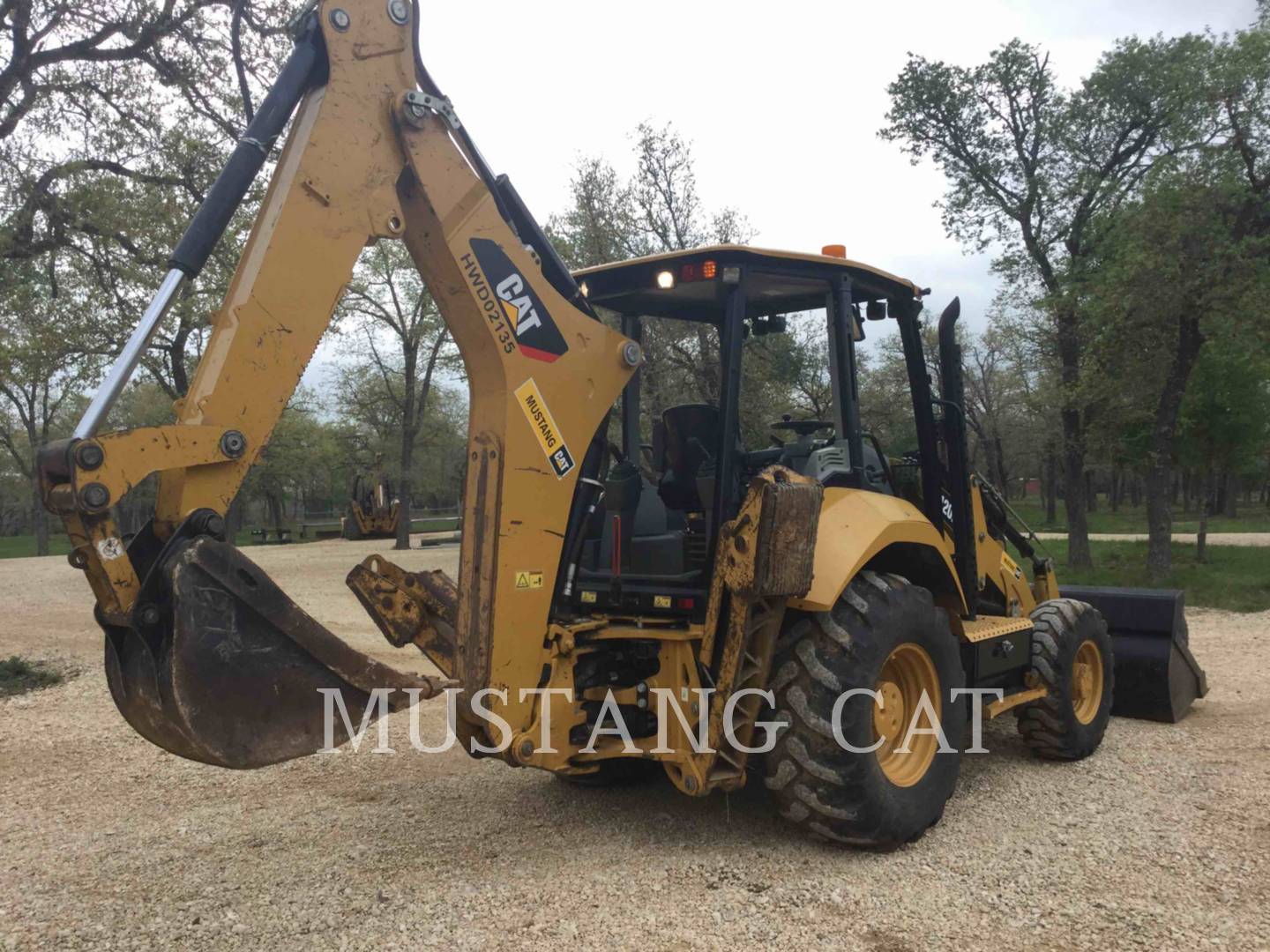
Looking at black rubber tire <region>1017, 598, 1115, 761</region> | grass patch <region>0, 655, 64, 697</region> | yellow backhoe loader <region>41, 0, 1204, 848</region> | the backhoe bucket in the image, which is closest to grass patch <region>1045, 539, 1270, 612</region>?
black rubber tire <region>1017, 598, 1115, 761</region>

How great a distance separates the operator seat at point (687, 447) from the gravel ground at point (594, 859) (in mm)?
1611

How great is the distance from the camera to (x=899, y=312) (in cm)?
542

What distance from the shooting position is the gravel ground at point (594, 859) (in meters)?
3.47

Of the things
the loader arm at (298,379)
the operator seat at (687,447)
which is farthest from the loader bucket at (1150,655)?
the loader arm at (298,379)

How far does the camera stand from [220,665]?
10.4ft

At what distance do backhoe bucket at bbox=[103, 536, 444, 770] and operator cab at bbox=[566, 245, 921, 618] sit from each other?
1.32 metres

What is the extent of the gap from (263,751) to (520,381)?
5.68 ft

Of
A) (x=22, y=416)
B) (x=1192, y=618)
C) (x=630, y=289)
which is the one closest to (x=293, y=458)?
(x=22, y=416)

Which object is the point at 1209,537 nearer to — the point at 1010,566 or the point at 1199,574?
the point at 1199,574

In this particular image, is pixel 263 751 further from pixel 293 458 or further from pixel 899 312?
pixel 293 458

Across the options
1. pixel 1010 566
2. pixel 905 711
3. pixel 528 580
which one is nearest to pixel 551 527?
pixel 528 580

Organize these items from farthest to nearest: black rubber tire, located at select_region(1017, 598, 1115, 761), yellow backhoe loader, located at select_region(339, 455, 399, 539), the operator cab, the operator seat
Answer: yellow backhoe loader, located at select_region(339, 455, 399, 539), black rubber tire, located at select_region(1017, 598, 1115, 761), the operator seat, the operator cab

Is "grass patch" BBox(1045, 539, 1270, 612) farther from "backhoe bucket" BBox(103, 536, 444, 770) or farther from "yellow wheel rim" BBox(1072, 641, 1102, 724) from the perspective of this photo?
"backhoe bucket" BBox(103, 536, 444, 770)

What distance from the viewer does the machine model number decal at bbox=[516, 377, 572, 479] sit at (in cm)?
401
